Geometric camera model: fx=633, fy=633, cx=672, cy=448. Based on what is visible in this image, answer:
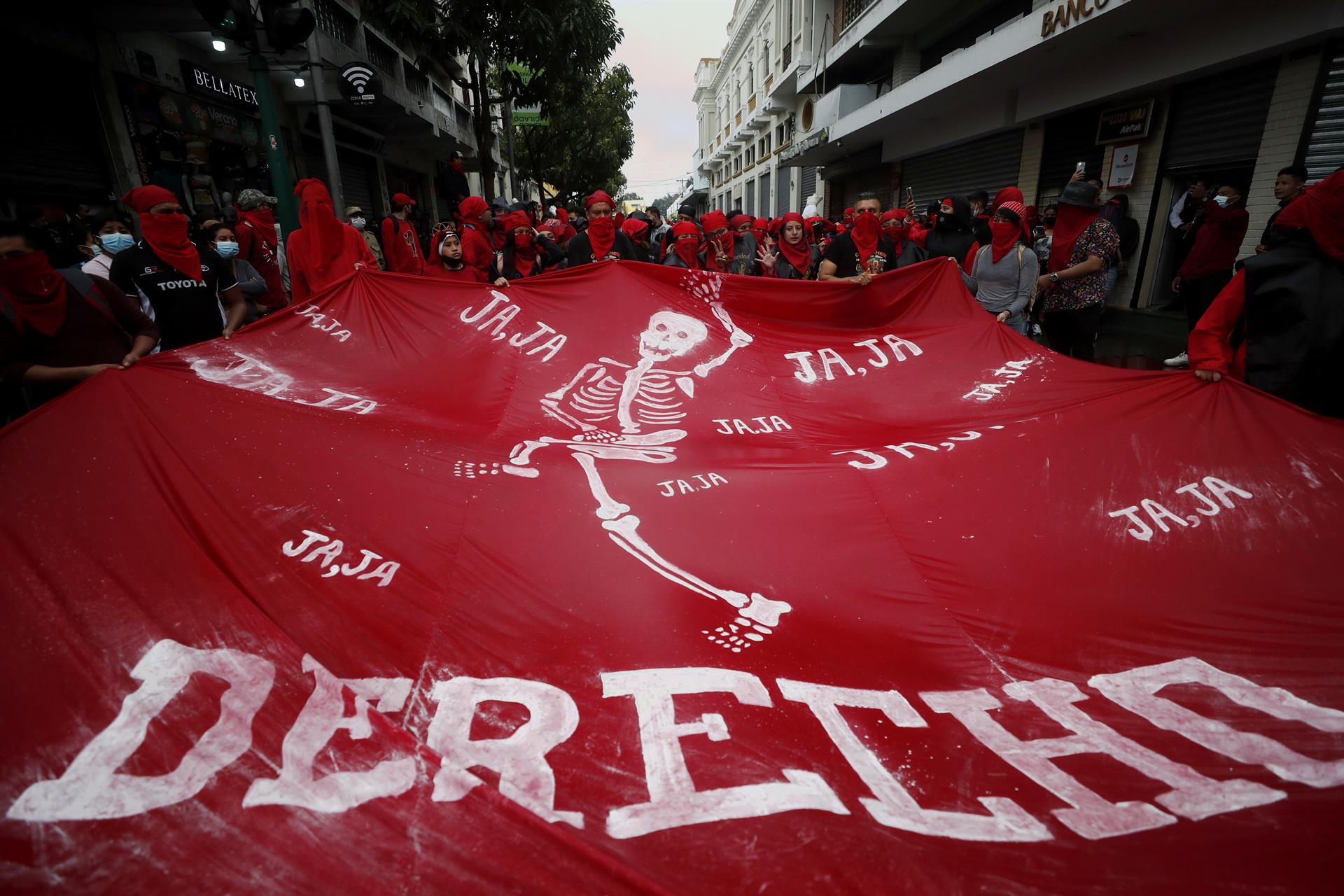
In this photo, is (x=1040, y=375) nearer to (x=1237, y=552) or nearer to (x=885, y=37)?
(x=1237, y=552)

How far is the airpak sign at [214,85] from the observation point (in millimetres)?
9008

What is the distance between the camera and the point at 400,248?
716 cm

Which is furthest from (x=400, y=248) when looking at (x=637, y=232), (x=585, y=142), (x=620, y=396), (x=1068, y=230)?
(x=585, y=142)

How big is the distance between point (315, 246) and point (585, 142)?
92.8 feet

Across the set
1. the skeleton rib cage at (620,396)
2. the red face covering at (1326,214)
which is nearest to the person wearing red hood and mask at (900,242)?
the red face covering at (1326,214)

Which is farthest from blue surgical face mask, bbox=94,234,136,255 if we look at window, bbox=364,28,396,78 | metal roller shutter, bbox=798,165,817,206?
metal roller shutter, bbox=798,165,817,206

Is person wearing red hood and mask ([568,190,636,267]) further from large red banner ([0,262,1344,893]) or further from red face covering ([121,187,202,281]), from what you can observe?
large red banner ([0,262,1344,893])

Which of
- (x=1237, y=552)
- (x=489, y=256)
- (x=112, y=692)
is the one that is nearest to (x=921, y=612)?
(x=1237, y=552)

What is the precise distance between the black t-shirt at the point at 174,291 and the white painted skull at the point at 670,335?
2.87 meters

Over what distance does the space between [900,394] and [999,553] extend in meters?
1.45

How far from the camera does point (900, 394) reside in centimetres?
370

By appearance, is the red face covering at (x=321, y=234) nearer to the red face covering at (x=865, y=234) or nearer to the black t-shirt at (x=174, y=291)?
the black t-shirt at (x=174, y=291)

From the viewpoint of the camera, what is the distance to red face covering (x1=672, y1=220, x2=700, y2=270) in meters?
6.73

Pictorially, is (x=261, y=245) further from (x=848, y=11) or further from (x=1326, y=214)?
(x=848, y=11)
